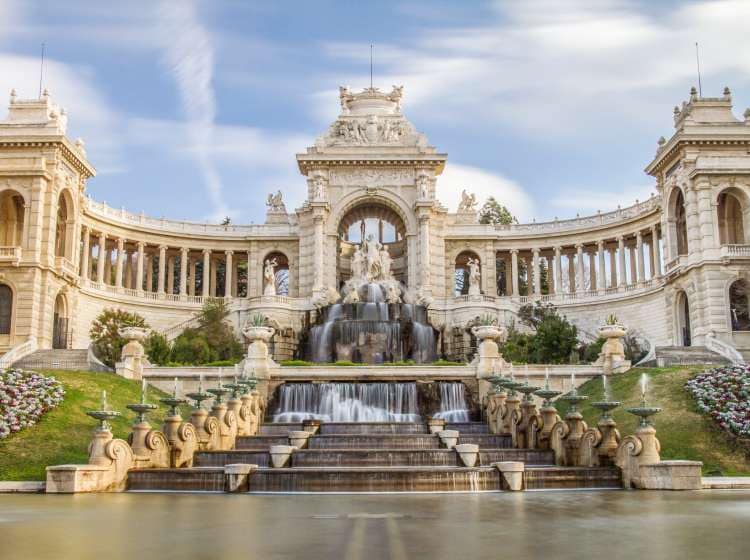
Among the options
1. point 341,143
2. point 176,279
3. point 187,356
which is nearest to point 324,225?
point 341,143

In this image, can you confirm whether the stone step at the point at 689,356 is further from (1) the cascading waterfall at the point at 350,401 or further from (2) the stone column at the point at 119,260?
(2) the stone column at the point at 119,260

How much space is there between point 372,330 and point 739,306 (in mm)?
23370

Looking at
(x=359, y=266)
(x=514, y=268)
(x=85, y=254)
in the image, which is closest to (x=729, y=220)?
(x=514, y=268)

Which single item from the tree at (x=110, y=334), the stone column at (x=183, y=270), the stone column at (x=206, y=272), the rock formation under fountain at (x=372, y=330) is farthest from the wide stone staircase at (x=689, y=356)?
the stone column at (x=183, y=270)

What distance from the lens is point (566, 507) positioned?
51.8 feet

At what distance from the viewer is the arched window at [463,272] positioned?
77.1m

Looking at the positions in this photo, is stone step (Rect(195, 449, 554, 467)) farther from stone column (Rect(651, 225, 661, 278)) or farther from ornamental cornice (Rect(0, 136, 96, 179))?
stone column (Rect(651, 225, 661, 278))

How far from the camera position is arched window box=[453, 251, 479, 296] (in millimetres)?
77125

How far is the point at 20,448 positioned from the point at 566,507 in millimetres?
16870

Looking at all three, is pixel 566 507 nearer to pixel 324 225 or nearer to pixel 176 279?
pixel 324 225

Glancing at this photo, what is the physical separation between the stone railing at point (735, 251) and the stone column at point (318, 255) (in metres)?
31.3

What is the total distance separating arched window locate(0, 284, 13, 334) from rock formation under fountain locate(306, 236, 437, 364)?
19158 mm

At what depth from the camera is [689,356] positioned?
42.8 metres

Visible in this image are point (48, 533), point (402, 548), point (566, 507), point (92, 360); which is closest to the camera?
point (402, 548)
